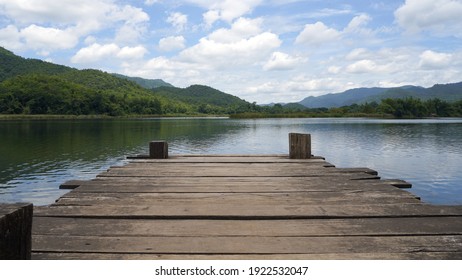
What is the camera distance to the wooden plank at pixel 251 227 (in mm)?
3342

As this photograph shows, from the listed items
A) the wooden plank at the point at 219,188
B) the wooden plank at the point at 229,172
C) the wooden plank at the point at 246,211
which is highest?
the wooden plank at the point at 229,172

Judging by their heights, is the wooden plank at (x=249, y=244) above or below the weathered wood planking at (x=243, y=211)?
below

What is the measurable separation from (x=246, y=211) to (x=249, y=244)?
996mm

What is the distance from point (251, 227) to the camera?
3.56 m

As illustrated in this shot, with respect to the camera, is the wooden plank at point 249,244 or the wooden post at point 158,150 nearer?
the wooden plank at point 249,244

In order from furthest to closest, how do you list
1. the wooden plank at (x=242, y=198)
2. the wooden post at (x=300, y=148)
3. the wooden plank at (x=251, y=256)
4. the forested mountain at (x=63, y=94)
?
the forested mountain at (x=63, y=94) < the wooden post at (x=300, y=148) < the wooden plank at (x=242, y=198) < the wooden plank at (x=251, y=256)

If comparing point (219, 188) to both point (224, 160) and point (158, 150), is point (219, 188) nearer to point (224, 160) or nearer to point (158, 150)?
point (224, 160)

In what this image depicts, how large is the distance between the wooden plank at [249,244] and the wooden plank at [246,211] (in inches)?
25.5

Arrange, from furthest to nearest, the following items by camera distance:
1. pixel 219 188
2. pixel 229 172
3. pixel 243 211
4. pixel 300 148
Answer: pixel 300 148 → pixel 229 172 → pixel 219 188 → pixel 243 211

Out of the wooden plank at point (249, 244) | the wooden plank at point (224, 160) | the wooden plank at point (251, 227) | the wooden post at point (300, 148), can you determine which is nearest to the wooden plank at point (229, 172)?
the wooden plank at point (224, 160)

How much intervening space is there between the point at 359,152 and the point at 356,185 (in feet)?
80.0

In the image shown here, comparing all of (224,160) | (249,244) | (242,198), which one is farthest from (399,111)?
(249,244)

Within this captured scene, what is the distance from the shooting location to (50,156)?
25.5 meters

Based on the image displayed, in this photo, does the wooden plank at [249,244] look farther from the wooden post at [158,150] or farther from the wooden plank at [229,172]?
the wooden post at [158,150]
